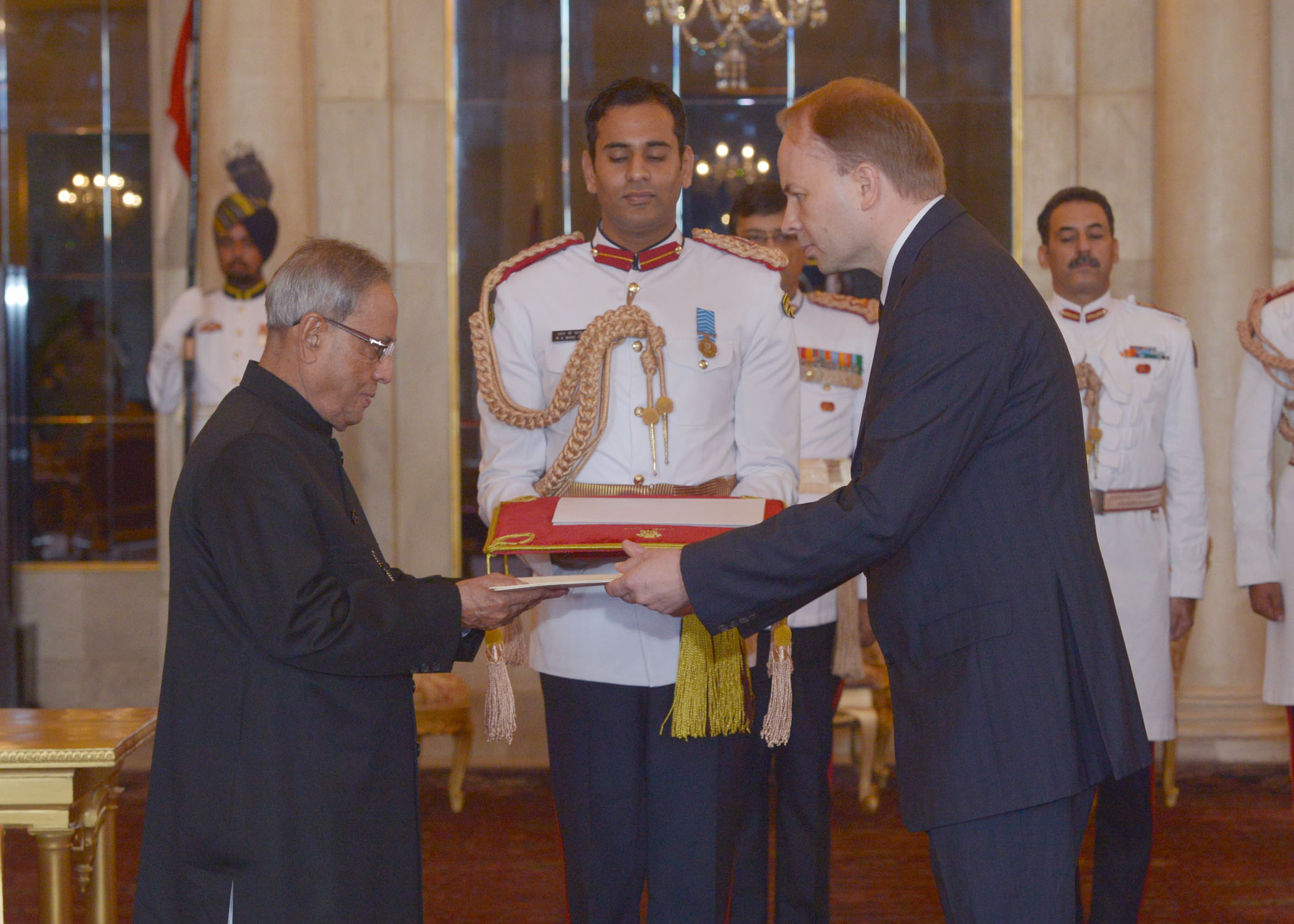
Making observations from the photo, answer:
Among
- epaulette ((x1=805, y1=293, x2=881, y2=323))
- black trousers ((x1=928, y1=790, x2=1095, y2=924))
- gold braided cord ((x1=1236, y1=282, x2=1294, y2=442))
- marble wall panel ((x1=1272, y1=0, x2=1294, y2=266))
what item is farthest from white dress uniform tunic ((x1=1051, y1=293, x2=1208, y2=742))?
marble wall panel ((x1=1272, y1=0, x2=1294, y2=266))

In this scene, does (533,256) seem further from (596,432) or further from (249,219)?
(249,219)

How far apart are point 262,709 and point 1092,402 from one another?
259 cm

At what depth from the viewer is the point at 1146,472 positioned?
143 inches

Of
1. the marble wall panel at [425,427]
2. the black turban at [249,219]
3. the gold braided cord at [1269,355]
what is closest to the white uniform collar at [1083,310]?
the gold braided cord at [1269,355]

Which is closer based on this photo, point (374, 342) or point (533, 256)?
point (374, 342)

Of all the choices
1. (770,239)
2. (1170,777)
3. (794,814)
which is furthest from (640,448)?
(1170,777)

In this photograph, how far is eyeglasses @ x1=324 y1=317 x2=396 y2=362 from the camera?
6.70ft

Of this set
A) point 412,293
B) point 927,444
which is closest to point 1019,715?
point 927,444

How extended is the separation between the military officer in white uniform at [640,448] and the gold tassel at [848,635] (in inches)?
46.5

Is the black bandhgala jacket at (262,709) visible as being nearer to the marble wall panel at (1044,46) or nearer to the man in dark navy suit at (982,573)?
the man in dark navy suit at (982,573)

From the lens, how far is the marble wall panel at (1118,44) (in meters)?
5.60

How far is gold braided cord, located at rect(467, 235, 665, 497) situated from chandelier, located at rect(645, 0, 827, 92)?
3.17 meters

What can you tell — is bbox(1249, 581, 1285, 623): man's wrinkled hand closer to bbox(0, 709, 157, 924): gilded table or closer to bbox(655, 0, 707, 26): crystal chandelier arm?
bbox(0, 709, 157, 924): gilded table

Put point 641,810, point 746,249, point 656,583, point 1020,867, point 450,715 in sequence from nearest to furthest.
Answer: point 1020,867, point 656,583, point 641,810, point 746,249, point 450,715
